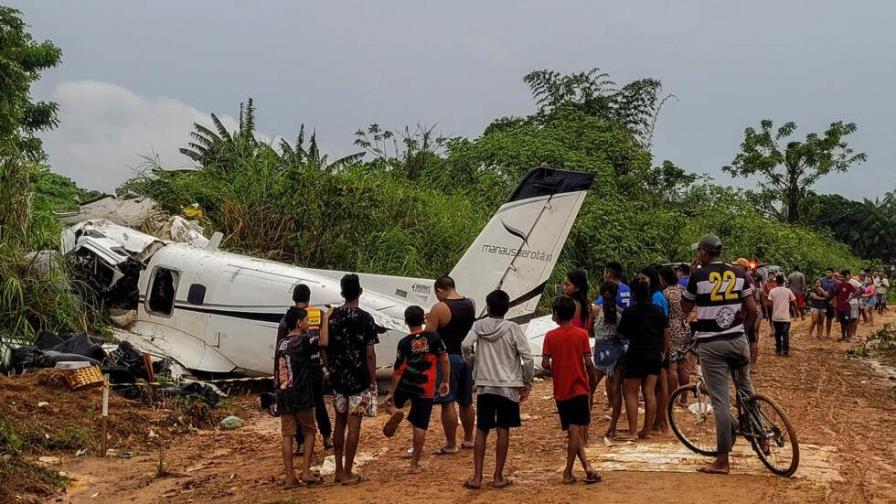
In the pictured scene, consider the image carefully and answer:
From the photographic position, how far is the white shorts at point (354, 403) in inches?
275

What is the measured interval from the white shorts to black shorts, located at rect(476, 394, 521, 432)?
97 centimetres

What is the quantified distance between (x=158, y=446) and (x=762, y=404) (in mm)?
6159

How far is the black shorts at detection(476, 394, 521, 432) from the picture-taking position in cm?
671

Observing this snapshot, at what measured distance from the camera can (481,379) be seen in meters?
6.76

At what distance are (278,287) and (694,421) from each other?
590cm

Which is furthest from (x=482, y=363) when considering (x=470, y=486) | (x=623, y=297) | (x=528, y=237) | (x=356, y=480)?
(x=528, y=237)

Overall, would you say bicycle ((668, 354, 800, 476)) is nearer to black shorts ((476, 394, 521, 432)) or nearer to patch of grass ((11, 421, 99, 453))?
black shorts ((476, 394, 521, 432))

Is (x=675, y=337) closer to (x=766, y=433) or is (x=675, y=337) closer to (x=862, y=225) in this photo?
(x=766, y=433)

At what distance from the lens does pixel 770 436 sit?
23.0 ft

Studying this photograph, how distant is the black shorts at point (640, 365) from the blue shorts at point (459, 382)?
158cm

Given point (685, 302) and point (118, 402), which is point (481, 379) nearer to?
point (685, 302)

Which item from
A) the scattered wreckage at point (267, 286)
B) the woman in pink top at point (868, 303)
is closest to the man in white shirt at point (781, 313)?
the scattered wreckage at point (267, 286)

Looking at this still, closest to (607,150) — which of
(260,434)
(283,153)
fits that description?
(283,153)

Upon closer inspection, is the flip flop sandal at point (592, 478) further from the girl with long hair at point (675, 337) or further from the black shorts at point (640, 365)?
the girl with long hair at point (675, 337)
